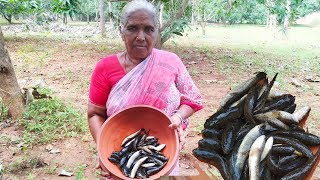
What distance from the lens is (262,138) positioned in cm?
158

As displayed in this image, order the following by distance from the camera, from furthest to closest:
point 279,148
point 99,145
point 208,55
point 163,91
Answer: point 208,55, point 163,91, point 99,145, point 279,148

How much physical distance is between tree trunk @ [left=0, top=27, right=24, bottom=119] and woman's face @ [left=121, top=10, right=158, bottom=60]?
3.36 metres

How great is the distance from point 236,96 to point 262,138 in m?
0.34

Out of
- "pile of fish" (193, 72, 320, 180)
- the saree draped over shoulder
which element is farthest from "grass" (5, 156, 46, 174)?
"pile of fish" (193, 72, 320, 180)

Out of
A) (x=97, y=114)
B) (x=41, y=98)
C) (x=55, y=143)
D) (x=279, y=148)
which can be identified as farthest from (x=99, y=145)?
(x=41, y=98)

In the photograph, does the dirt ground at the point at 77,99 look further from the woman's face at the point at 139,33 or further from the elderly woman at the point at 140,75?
the woman's face at the point at 139,33

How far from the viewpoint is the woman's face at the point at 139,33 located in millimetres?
1863

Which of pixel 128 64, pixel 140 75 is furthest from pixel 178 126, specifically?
pixel 128 64

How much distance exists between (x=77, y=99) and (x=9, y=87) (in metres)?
1.56

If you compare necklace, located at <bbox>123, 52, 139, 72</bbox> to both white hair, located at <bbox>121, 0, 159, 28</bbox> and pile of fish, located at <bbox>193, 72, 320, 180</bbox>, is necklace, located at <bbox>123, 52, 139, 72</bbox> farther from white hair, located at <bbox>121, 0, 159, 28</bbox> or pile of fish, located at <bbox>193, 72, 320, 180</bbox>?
pile of fish, located at <bbox>193, 72, 320, 180</bbox>

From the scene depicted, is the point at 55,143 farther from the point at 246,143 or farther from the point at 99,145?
the point at 246,143

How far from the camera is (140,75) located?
1.94 meters

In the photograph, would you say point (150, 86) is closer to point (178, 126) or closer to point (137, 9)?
point (178, 126)

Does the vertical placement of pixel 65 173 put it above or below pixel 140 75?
below
